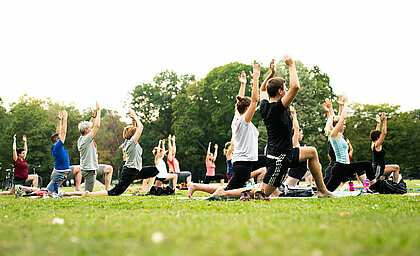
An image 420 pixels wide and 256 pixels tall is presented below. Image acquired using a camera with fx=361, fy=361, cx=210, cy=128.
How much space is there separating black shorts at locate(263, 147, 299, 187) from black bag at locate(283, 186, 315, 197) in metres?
2.75

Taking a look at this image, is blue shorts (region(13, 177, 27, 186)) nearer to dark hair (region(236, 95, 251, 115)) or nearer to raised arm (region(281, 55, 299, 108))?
dark hair (region(236, 95, 251, 115))

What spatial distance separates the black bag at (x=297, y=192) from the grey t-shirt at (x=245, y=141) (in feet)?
6.71

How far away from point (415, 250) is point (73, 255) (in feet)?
8.15

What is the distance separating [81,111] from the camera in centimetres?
7225

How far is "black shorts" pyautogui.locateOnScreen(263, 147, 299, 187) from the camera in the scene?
7.36 metres

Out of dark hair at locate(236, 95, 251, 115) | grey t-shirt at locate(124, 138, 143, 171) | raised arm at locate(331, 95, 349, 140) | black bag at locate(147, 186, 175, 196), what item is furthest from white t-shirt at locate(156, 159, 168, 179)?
raised arm at locate(331, 95, 349, 140)

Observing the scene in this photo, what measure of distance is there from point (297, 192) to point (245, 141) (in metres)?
2.59

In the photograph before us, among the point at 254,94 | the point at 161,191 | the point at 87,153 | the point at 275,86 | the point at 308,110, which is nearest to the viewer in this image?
the point at 275,86

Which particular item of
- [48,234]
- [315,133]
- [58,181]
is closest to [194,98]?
[315,133]

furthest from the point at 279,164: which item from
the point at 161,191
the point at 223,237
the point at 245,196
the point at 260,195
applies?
the point at 161,191

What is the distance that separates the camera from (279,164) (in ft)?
24.1

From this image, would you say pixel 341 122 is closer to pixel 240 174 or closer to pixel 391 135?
pixel 240 174

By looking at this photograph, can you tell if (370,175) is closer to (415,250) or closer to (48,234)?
(415,250)

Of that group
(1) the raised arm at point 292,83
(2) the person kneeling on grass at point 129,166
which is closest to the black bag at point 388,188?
(1) the raised arm at point 292,83
